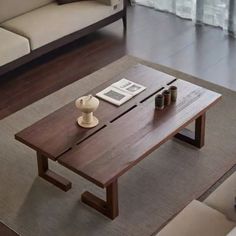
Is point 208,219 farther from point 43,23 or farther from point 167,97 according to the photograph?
point 43,23

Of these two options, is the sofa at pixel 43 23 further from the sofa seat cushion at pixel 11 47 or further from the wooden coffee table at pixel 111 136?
the wooden coffee table at pixel 111 136

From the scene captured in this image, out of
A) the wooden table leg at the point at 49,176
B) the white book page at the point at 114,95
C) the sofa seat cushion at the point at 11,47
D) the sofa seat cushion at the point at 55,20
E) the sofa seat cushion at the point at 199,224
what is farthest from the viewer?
the sofa seat cushion at the point at 55,20

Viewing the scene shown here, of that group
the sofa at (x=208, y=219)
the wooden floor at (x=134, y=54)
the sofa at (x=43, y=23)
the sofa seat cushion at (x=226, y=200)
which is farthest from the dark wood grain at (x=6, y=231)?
the sofa at (x=43, y=23)

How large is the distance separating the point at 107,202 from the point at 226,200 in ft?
2.44

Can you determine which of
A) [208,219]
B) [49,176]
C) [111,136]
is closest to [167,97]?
[111,136]

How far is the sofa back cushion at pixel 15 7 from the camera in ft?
16.1

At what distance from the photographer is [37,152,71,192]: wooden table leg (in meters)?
3.54

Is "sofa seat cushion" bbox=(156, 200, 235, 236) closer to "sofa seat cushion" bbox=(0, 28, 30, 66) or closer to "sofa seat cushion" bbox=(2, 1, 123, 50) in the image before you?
"sofa seat cushion" bbox=(0, 28, 30, 66)

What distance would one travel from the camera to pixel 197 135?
3.82m

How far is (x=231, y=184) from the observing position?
297 centimetres

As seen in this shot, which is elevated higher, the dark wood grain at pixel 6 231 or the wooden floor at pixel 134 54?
the wooden floor at pixel 134 54

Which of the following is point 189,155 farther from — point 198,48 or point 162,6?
point 162,6

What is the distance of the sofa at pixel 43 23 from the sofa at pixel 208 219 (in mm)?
2188

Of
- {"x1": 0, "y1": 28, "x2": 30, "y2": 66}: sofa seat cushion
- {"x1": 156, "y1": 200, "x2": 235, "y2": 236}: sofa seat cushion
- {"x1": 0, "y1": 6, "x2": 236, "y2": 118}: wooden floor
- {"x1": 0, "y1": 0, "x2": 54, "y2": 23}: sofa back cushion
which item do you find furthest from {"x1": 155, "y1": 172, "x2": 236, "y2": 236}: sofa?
{"x1": 0, "y1": 0, "x2": 54, "y2": 23}: sofa back cushion
